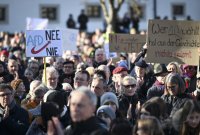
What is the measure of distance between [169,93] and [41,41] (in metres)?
4.94

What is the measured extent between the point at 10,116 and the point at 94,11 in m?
41.8

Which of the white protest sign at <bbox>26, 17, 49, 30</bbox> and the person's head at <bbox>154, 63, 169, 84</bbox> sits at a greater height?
the white protest sign at <bbox>26, 17, 49, 30</bbox>

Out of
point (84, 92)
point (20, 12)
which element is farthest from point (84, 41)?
point (84, 92)

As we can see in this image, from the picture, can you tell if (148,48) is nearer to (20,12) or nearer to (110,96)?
(110,96)

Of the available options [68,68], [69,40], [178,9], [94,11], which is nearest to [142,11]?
[178,9]

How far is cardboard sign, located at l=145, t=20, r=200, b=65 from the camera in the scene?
41.3 feet

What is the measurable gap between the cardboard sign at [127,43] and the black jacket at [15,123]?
7.38 metres

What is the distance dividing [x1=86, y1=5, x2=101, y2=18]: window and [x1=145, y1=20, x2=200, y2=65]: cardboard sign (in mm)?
37508

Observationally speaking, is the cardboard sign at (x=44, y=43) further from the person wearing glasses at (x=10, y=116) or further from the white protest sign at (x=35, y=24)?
the white protest sign at (x=35, y=24)

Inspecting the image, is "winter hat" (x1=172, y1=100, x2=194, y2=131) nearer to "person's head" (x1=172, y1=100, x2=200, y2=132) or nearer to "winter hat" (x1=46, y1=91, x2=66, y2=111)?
"person's head" (x1=172, y1=100, x2=200, y2=132)

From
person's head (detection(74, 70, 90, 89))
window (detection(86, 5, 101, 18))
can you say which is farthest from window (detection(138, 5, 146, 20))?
person's head (detection(74, 70, 90, 89))

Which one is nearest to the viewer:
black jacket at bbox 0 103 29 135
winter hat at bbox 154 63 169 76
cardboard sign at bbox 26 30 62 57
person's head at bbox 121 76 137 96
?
black jacket at bbox 0 103 29 135

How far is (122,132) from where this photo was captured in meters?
7.12

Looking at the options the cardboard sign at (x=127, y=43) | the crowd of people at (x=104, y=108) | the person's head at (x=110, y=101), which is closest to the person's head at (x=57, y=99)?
the crowd of people at (x=104, y=108)
